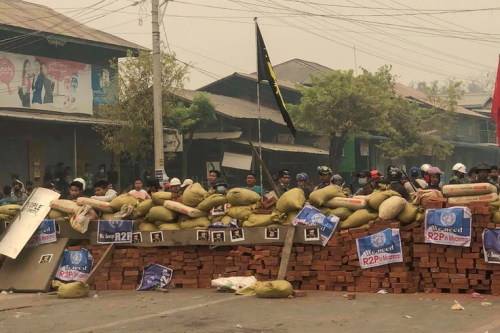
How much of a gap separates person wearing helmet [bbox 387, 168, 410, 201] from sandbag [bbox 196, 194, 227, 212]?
2.26 m

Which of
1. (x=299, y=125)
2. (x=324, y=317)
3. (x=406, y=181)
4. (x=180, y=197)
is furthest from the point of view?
(x=299, y=125)

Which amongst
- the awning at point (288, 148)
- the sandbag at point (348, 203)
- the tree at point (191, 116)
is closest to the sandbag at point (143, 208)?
the sandbag at point (348, 203)

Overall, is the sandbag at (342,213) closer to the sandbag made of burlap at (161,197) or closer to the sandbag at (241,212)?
the sandbag at (241,212)

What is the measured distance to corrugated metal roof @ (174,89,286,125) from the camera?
30.9 meters

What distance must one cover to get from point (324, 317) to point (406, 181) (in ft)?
16.1

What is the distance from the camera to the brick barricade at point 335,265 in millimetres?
8898

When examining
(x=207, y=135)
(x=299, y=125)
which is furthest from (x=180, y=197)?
(x=299, y=125)

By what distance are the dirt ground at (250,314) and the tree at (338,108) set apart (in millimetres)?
25269

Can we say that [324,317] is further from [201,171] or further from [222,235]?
[201,171]

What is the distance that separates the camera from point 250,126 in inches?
1268

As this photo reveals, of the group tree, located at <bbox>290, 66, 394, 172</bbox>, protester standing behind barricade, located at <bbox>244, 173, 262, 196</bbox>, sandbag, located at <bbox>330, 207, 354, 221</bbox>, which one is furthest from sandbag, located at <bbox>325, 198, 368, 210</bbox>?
tree, located at <bbox>290, 66, 394, 172</bbox>

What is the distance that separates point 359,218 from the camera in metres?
→ 9.48

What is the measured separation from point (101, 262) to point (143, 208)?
0.93 m

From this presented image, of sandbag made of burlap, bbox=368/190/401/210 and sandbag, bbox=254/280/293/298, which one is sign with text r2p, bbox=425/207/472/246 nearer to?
sandbag made of burlap, bbox=368/190/401/210
